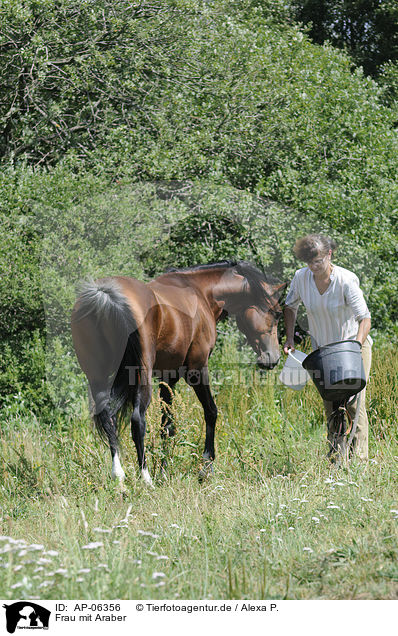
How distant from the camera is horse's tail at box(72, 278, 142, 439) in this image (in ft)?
15.5

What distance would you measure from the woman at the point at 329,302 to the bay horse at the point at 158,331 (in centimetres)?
63

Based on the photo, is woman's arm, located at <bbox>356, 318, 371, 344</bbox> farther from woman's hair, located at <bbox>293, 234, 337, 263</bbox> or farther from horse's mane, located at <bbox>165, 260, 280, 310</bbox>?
horse's mane, located at <bbox>165, 260, 280, 310</bbox>

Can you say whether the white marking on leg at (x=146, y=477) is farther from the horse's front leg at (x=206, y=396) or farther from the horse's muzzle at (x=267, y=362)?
the horse's muzzle at (x=267, y=362)

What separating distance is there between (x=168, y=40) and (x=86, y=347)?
20.6ft

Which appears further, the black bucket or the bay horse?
the bay horse

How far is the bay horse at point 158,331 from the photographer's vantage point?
4770 mm

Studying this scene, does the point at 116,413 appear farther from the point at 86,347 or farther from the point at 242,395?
the point at 242,395

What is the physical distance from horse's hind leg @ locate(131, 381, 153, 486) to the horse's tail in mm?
82

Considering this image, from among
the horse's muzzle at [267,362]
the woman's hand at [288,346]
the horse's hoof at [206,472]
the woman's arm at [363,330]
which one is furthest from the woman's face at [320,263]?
the horse's hoof at [206,472]

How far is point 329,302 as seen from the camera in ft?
16.1

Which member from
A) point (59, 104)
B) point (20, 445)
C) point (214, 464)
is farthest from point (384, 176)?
point (20, 445)
